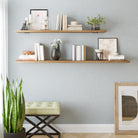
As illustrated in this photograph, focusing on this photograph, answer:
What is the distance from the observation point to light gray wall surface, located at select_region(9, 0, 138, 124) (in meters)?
3.55

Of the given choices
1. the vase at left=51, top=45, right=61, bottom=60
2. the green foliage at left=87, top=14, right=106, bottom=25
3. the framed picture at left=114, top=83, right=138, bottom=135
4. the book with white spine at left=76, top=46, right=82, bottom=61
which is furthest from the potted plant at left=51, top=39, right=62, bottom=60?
the framed picture at left=114, top=83, right=138, bottom=135

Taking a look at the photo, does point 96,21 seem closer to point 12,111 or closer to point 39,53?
point 39,53

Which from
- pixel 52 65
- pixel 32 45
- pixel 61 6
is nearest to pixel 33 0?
pixel 61 6

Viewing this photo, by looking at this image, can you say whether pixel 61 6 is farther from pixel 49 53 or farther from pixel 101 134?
pixel 101 134

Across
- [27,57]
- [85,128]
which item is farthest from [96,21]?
[85,128]

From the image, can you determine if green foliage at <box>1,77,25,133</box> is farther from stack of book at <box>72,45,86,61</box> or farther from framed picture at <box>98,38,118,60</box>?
framed picture at <box>98,38,118,60</box>

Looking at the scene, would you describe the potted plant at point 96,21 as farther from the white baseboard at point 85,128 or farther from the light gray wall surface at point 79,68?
the white baseboard at point 85,128

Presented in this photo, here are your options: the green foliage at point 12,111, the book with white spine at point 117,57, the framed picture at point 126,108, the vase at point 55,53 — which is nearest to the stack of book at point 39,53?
the vase at point 55,53

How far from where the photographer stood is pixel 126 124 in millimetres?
3635

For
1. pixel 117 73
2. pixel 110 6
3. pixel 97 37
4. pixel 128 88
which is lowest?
pixel 128 88

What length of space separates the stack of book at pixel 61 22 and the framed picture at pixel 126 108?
3.97 feet

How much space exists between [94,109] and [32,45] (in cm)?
140

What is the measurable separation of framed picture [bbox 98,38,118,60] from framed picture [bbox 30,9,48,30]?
91 centimetres

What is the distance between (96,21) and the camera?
3.45 metres
